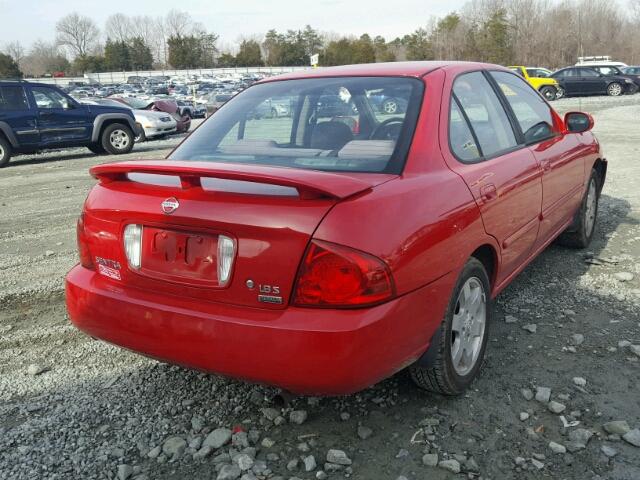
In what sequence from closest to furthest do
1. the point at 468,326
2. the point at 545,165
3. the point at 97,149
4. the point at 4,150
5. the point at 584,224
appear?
the point at 468,326 < the point at 545,165 < the point at 584,224 < the point at 4,150 < the point at 97,149

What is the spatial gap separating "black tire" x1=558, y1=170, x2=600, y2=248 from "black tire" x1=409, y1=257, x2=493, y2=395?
2322 mm

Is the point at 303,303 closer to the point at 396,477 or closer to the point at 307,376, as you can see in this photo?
the point at 307,376

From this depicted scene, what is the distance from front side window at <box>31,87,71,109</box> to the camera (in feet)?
44.0

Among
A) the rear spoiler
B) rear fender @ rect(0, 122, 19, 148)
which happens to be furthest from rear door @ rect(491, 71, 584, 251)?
rear fender @ rect(0, 122, 19, 148)

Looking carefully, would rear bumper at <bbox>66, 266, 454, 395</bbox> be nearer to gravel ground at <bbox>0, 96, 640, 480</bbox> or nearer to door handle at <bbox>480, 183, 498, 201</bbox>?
gravel ground at <bbox>0, 96, 640, 480</bbox>

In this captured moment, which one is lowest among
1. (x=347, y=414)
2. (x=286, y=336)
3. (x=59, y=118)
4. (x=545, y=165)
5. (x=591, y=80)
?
(x=347, y=414)

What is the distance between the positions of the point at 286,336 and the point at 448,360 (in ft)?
2.91

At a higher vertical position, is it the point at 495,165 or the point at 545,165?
the point at 495,165

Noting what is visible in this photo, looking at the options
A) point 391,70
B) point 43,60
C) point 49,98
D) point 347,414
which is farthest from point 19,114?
point 43,60

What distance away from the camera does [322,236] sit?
212 centimetres

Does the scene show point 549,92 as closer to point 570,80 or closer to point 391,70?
point 570,80

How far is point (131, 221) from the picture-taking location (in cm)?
249

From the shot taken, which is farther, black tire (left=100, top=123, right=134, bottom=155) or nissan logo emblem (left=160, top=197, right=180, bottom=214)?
black tire (left=100, top=123, right=134, bottom=155)

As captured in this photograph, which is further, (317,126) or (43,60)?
(43,60)
